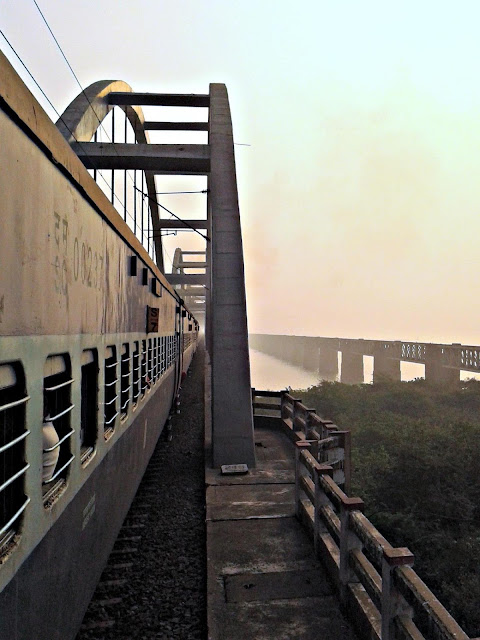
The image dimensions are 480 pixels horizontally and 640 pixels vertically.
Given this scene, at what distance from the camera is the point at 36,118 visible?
2812mm

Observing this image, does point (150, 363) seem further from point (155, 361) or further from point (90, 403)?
point (90, 403)

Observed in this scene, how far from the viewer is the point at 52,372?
10.9ft

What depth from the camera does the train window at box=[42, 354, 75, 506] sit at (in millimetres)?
3227

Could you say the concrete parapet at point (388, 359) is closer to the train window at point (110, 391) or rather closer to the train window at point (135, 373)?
the train window at point (135, 373)

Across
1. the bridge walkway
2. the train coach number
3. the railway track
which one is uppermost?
the train coach number

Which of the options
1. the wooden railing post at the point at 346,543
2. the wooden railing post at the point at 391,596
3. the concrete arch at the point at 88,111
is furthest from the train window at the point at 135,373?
the concrete arch at the point at 88,111

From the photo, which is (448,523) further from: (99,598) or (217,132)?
(217,132)

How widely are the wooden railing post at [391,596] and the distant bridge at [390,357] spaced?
45.1m

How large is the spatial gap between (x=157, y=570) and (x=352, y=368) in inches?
3378

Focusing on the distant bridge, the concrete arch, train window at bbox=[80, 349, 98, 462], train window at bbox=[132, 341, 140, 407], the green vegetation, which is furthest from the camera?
the distant bridge

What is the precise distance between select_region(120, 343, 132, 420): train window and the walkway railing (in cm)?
258

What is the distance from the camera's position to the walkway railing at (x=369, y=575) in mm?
3508

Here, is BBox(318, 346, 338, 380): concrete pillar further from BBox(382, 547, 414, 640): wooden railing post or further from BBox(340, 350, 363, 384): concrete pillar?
BBox(382, 547, 414, 640): wooden railing post

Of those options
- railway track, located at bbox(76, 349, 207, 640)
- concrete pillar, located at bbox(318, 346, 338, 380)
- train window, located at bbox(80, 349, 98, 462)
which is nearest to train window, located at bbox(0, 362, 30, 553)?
train window, located at bbox(80, 349, 98, 462)
